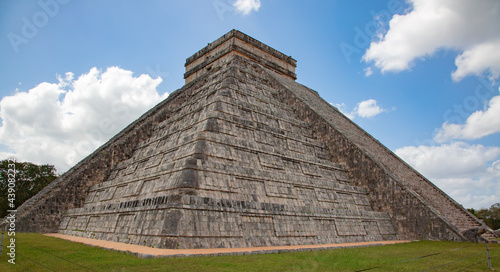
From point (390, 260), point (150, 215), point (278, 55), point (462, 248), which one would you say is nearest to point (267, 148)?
point (150, 215)

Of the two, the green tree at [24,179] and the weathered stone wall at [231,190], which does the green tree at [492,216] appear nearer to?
the weathered stone wall at [231,190]

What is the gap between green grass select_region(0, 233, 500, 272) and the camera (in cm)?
598

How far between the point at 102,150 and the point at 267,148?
8230 millimetres

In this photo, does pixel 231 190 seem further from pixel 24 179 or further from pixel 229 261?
pixel 24 179

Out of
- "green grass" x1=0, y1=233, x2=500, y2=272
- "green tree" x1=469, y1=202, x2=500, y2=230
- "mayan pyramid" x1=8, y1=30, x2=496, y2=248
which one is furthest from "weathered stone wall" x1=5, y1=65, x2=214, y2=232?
"green tree" x1=469, y1=202, x2=500, y2=230

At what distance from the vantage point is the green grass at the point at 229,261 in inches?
235

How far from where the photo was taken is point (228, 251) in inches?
305

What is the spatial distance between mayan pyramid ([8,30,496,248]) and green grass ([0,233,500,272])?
1294 mm

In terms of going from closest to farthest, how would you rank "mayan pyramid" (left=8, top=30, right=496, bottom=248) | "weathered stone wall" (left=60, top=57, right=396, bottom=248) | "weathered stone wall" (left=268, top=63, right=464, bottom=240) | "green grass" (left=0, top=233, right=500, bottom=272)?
"green grass" (left=0, top=233, right=500, bottom=272) → "weathered stone wall" (left=60, top=57, right=396, bottom=248) → "mayan pyramid" (left=8, top=30, right=496, bottom=248) → "weathered stone wall" (left=268, top=63, right=464, bottom=240)

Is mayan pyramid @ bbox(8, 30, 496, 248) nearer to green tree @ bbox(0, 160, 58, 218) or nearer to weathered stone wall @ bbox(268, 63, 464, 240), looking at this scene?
weathered stone wall @ bbox(268, 63, 464, 240)

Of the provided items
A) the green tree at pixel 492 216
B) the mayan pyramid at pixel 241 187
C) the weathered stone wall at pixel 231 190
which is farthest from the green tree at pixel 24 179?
the green tree at pixel 492 216

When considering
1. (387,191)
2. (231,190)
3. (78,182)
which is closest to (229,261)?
(231,190)

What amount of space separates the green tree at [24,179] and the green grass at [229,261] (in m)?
14.9

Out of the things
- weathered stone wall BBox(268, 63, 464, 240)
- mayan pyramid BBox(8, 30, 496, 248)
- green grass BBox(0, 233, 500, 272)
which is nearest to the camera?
green grass BBox(0, 233, 500, 272)
